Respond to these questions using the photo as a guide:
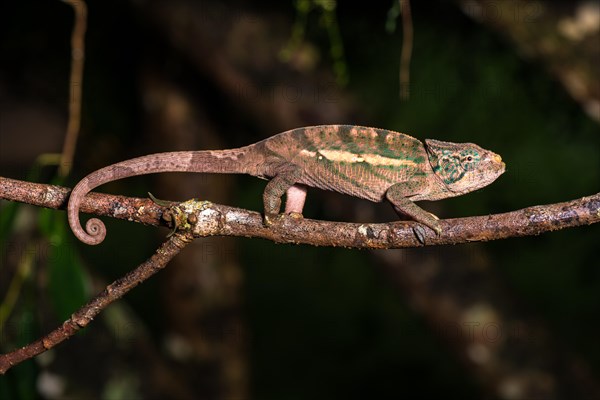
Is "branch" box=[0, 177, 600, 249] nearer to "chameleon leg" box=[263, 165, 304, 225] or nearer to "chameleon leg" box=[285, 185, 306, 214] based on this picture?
"chameleon leg" box=[263, 165, 304, 225]

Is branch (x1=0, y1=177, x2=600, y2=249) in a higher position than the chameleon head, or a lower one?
lower

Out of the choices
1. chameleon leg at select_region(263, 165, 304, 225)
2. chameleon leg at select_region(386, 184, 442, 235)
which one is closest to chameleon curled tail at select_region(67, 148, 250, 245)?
chameleon leg at select_region(263, 165, 304, 225)

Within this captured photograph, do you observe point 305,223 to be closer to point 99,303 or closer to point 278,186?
point 278,186

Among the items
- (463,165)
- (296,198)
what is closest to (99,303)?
(296,198)

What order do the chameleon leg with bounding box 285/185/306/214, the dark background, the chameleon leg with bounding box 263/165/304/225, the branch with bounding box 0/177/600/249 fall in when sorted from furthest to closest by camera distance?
the dark background < the chameleon leg with bounding box 285/185/306/214 < the chameleon leg with bounding box 263/165/304/225 < the branch with bounding box 0/177/600/249

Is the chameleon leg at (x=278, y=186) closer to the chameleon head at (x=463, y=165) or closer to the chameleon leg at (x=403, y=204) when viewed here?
the chameleon leg at (x=403, y=204)

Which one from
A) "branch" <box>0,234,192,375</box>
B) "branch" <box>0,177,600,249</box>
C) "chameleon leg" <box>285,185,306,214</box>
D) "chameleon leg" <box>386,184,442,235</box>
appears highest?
"chameleon leg" <box>285,185,306,214</box>
